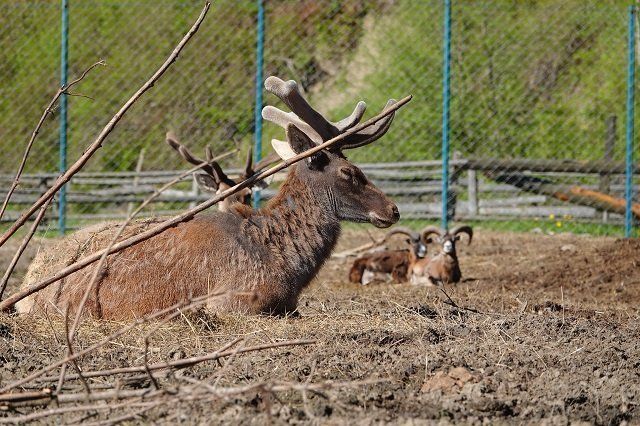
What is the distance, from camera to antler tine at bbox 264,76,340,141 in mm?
7160

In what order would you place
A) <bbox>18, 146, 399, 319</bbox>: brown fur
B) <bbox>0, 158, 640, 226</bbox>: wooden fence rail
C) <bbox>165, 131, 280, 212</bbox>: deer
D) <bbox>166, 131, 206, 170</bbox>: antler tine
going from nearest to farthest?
<bbox>18, 146, 399, 319</bbox>: brown fur < <bbox>165, 131, 280, 212</bbox>: deer < <bbox>166, 131, 206, 170</bbox>: antler tine < <bbox>0, 158, 640, 226</bbox>: wooden fence rail

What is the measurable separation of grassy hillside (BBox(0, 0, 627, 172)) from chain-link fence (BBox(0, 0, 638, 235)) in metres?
0.04

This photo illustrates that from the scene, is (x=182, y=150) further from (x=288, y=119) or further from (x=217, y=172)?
(x=288, y=119)

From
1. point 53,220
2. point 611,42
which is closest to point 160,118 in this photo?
point 53,220

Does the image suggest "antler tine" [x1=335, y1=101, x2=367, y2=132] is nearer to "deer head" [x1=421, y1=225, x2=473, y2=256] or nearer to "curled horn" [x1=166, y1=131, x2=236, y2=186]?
"curled horn" [x1=166, y1=131, x2=236, y2=186]

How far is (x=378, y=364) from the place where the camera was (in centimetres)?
511

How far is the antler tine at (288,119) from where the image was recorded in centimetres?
749

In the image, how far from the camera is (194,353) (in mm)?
5480

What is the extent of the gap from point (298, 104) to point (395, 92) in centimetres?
1218

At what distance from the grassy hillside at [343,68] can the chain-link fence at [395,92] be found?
35 mm

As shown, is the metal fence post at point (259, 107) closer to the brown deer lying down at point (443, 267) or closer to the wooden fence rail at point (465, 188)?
the wooden fence rail at point (465, 188)

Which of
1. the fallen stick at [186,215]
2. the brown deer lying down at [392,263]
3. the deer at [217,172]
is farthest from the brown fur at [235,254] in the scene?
the brown deer lying down at [392,263]

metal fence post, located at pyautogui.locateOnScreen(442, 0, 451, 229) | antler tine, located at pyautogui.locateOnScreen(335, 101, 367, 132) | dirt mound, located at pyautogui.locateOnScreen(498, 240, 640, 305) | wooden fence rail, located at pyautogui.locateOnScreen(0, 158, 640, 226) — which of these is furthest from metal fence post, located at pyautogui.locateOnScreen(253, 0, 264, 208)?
antler tine, located at pyautogui.locateOnScreen(335, 101, 367, 132)

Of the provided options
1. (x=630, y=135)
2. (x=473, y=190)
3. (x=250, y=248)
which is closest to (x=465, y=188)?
(x=473, y=190)
